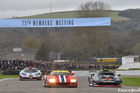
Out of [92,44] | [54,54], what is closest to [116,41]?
[54,54]

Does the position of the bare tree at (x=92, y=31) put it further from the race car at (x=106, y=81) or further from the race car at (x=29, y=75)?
the race car at (x=106, y=81)

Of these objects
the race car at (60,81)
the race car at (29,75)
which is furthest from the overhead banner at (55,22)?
the race car at (60,81)

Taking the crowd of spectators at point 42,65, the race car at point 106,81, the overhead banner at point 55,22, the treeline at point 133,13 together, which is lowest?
the crowd of spectators at point 42,65

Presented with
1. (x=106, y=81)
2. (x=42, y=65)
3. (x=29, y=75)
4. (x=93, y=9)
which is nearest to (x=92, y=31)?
(x=93, y=9)

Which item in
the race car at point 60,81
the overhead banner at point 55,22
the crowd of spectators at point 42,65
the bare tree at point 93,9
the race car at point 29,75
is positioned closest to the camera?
the race car at point 60,81

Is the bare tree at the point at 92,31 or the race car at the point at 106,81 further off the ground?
the bare tree at the point at 92,31

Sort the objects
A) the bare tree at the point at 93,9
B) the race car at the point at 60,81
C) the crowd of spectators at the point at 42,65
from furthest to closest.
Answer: the bare tree at the point at 93,9 < the crowd of spectators at the point at 42,65 < the race car at the point at 60,81

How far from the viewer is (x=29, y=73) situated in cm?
3353

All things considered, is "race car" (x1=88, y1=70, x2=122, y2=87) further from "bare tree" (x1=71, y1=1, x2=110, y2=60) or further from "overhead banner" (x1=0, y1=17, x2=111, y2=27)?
"bare tree" (x1=71, y1=1, x2=110, y2=60)

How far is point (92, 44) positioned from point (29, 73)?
187 feet

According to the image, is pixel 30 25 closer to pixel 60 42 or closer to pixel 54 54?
pixel 54 54

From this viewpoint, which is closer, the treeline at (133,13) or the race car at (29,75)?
the race car at (29,75)

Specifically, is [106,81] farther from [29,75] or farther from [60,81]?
[29,75]

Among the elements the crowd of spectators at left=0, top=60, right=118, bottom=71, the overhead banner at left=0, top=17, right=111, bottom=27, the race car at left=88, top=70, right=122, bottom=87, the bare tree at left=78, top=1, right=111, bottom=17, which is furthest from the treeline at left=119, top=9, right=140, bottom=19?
the race car at left=88, top=70, right=122, bottom=87
